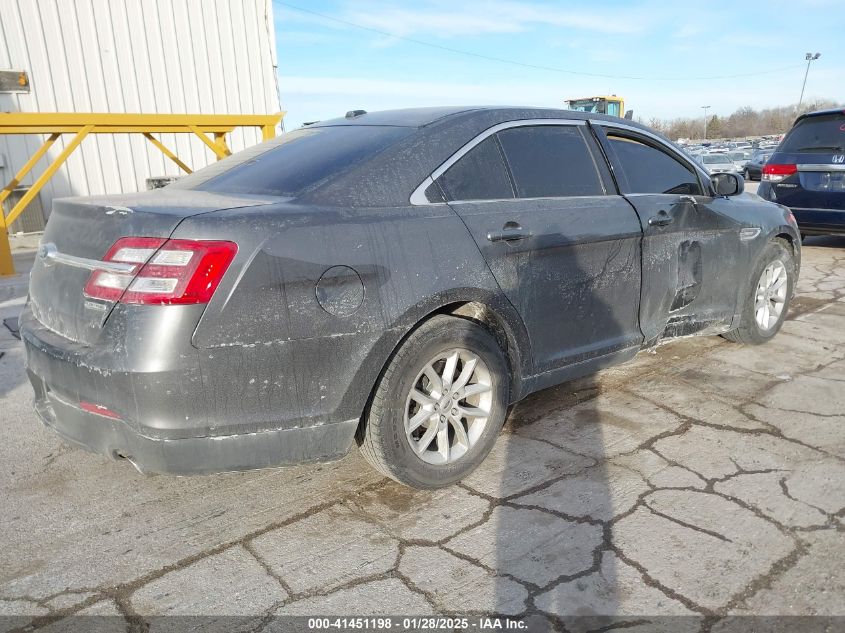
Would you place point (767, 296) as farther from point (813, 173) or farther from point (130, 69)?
point (130, 69)

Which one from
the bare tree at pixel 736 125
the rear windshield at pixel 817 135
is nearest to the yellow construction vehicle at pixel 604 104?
the rear windshield at pixel 817 135

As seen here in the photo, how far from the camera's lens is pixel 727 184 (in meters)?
4.21

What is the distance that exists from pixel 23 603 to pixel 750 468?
2.89 m

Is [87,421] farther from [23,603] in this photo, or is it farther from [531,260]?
[531,260]

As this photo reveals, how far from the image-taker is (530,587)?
2219 mm

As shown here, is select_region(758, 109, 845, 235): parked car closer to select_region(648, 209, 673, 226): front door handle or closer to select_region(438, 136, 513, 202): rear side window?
select_region(648, 209, 673, 226): front door handle

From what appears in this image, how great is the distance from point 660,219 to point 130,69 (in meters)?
11.7

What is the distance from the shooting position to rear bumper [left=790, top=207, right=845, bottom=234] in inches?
293

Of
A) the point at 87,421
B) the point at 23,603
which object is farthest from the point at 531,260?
the point at 23,603

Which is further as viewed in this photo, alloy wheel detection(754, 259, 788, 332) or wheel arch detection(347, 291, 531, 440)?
alloy wheel detection(754, 259, 788, 332)

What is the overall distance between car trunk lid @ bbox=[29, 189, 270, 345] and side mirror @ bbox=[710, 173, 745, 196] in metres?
2.99

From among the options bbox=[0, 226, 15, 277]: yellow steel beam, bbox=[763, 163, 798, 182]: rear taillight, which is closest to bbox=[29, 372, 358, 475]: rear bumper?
bbox=[0, 226, 15, 277]: yellow steel beam

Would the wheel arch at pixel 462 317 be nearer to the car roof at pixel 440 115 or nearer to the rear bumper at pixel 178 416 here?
the rear bumper at pixel 178 416

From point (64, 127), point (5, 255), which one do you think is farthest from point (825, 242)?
point (5, 255)
